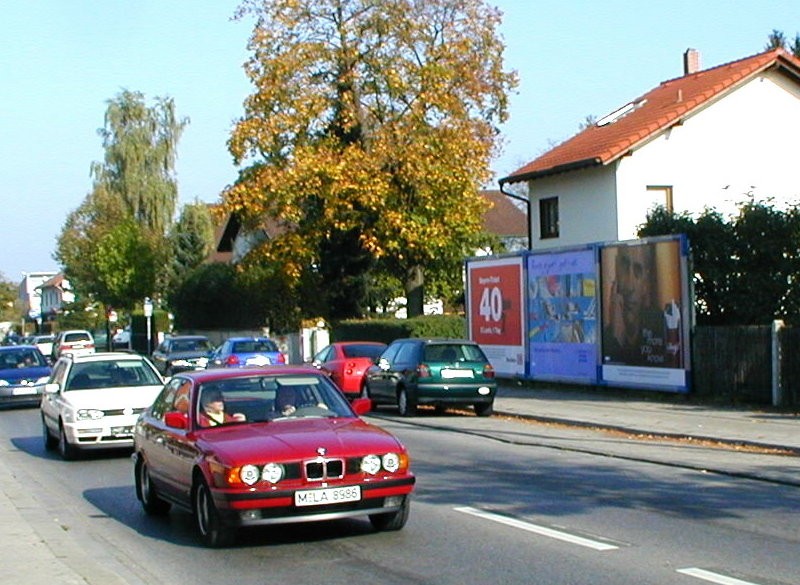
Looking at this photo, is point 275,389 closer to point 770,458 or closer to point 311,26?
point 770,458

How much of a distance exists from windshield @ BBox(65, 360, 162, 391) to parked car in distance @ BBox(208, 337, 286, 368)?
13.8 metres

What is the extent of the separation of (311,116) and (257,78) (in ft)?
7.12

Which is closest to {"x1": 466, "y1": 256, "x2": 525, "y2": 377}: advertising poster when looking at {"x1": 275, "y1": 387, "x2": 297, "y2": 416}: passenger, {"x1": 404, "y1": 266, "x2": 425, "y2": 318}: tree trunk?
{"x1": 404, "y1": 266, "x2": 425, "y2": 318}: tree trunk

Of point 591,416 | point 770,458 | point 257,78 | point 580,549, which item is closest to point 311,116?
point 257,78

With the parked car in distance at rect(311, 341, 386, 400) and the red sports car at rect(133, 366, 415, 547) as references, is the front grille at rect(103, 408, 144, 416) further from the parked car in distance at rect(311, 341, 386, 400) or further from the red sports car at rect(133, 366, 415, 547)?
the parked car in distance at rect(311, 341, 386, 400)

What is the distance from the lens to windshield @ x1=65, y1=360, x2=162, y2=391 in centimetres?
1942

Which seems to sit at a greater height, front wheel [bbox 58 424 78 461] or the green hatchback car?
the green hatchback car

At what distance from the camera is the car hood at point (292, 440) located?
9.84 metres

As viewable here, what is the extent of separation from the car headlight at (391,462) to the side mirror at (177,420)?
6.30ft

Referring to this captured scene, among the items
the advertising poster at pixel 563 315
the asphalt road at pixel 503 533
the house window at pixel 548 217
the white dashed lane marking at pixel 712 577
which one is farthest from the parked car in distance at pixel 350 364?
the white dashed lane marking at pixel 712 577

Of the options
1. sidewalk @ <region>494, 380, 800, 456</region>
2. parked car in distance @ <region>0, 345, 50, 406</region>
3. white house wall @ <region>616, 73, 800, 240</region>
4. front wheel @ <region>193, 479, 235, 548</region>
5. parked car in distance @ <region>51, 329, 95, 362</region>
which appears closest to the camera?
front wheel @ <region>193, 479, 235, 548</region>

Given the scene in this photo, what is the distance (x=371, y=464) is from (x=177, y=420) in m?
1.97

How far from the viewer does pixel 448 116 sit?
42562mm

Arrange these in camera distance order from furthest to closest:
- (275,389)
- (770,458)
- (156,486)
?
(770,458)
(156,486)
(275,389)
